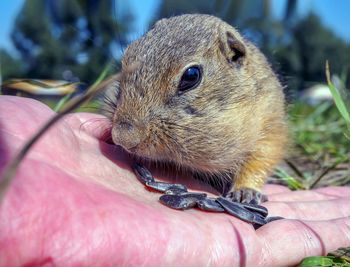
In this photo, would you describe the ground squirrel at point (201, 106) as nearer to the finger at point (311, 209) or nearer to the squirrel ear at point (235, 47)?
the squirrel ear at point (235, 47)

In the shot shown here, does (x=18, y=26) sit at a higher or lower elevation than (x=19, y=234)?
higher

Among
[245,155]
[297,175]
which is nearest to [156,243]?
[245,155]

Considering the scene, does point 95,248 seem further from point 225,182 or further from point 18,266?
point 225,182

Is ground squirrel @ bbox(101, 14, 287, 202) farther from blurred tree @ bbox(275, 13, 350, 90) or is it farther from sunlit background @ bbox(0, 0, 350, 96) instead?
blurred tree @ bbox(275, 13, 350, 90)

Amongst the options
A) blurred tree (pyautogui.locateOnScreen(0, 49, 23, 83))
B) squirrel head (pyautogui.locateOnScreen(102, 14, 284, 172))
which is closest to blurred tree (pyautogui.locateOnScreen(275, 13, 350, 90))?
blurred tree (pyautogui.locateOnScreen(0, 49, 23, 83))

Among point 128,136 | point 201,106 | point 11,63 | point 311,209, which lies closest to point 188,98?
point 201,106

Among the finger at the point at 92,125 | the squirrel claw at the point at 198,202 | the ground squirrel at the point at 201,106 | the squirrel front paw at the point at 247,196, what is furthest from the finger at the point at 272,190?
the finger at the point at 92,125

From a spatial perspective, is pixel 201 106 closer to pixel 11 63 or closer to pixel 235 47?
pixel 235 47

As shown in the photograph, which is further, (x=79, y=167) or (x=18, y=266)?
(x=79, y=167)
